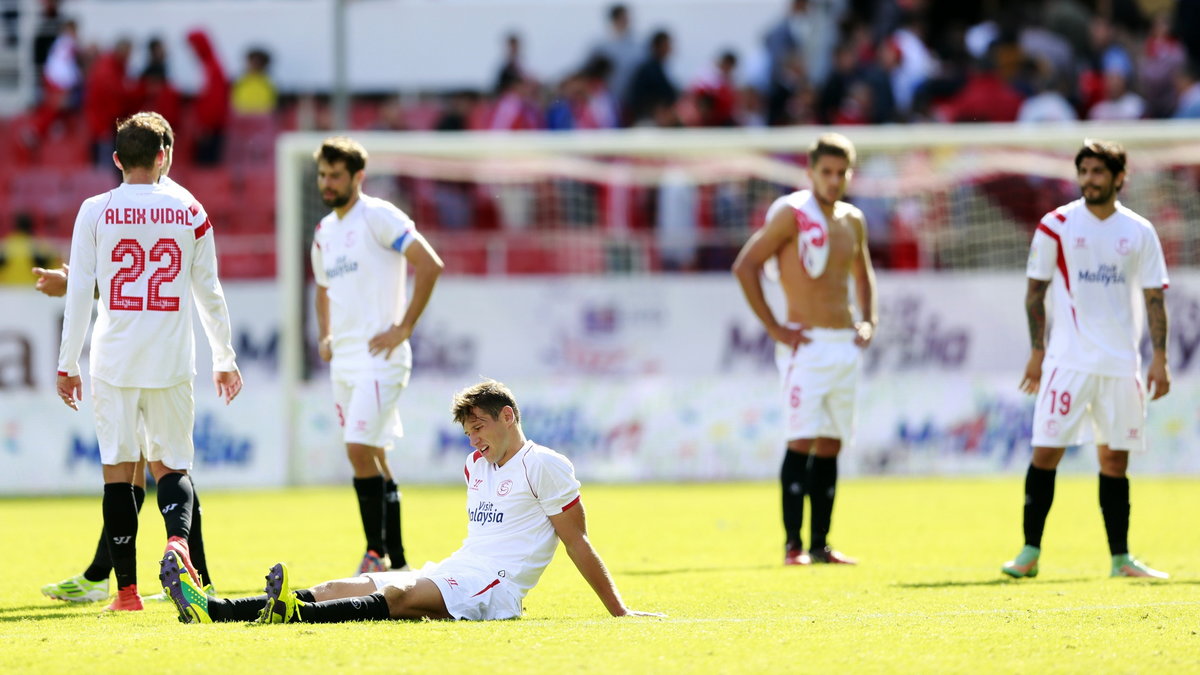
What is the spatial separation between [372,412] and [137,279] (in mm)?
1997

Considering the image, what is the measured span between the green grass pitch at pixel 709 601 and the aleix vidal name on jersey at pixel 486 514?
1.50 ft

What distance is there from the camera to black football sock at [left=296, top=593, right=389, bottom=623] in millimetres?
6918

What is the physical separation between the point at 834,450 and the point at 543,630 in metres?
4.02

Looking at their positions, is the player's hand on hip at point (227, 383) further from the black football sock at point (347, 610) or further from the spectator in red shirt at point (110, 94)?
the spectator in red shirt at point (110, 94)

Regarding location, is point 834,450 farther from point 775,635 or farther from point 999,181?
point 999,181

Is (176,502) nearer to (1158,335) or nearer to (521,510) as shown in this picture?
(521,510)

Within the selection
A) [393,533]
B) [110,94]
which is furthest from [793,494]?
[110,94]

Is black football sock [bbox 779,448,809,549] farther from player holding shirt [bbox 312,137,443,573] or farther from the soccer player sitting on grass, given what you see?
the soccer player sitting on grass

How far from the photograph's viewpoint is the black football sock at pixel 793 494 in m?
10.1

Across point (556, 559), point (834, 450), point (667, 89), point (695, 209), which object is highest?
point (667, 89)

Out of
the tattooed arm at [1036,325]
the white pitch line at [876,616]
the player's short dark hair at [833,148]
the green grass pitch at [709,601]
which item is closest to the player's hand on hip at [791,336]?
the player's short dark hair at [833,148]

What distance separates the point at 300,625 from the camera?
684cm

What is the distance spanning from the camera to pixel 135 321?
25.4 feet

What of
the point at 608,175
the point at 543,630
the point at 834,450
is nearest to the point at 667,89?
the point at 608,175
